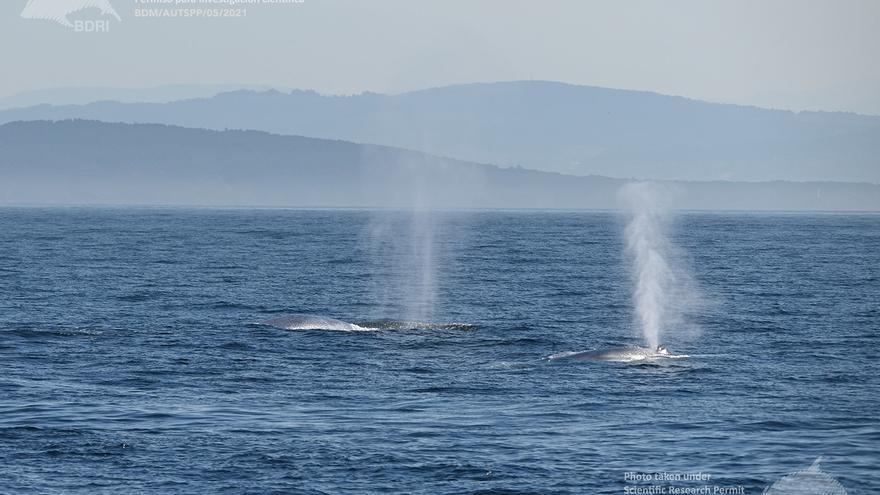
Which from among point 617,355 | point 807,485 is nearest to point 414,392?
point 617,355

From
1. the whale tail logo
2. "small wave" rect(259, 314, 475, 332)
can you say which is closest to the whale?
"small wave" rect(259, 314, 475, 332)

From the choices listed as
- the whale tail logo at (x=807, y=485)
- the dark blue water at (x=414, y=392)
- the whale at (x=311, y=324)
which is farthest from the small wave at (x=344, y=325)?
the whale tail logo at (x=807, y=485)

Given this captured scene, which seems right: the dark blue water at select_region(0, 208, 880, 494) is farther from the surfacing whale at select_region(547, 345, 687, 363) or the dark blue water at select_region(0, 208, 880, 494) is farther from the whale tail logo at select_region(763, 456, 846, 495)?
the surfacing whale at select_region(547, 345, 687, 363)

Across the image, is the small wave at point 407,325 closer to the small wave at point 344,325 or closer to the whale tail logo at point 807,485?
the small wave at point 344,325

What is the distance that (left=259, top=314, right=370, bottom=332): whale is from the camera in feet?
189

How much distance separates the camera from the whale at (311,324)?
57594mm

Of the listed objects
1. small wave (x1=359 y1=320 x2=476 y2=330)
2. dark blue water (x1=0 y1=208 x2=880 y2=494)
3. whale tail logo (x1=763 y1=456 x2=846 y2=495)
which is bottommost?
whale tail logo (x1=763 y1=456 x2=846 y2=495)

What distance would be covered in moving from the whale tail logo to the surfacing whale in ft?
52.3

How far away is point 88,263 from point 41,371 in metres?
58.9

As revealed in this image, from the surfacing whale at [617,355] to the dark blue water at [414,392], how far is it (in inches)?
32.5

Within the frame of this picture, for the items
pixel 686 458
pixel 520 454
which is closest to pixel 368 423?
pixel 520 454

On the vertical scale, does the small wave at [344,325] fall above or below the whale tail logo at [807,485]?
above

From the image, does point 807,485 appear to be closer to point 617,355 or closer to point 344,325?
point 617,355

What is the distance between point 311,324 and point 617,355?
49.2ft
